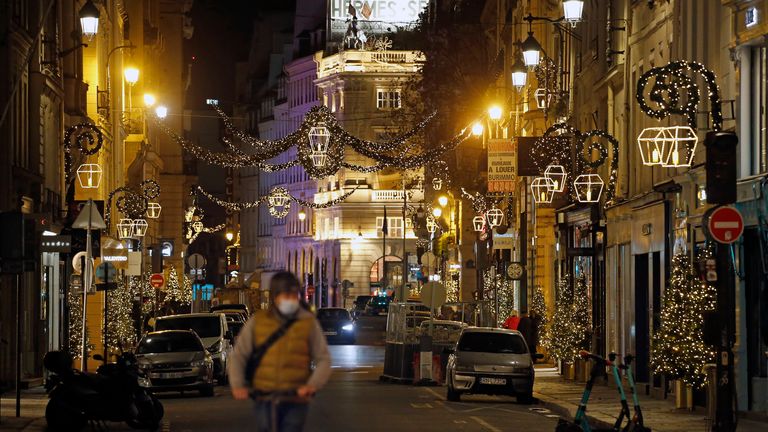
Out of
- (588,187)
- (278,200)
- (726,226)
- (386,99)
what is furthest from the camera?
(386,99)

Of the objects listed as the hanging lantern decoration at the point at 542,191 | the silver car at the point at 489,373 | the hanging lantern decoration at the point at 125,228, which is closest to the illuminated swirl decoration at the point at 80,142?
the hanging lantern decoration at the point at 542,191

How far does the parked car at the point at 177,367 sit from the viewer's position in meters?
35.3

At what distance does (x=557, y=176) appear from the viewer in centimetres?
4066

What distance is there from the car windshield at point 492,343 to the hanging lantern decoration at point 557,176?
6.67 meters

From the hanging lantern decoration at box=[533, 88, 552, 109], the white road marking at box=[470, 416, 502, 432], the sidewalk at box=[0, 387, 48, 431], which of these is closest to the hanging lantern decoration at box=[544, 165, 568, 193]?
the hanging lantern decoration at box=[533, 88, 552, 109]

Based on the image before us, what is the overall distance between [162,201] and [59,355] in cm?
7551

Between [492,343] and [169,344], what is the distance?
277 inches

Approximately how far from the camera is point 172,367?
35469mm

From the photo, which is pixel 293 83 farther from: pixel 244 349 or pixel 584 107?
pixel 244 349

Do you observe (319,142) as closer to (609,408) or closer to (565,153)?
(565,153)

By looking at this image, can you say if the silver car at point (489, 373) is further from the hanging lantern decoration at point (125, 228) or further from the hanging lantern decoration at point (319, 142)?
→ the hanging lantern decoration at point (125, 228)

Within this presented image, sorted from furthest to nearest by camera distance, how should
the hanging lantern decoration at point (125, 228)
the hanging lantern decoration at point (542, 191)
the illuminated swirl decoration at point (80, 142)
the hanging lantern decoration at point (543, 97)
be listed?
the hanging lantern decoration at point (125, 228) → the hanging lantern decoration at point (543, 97) → the illuminated swirl decoration at point (80, 142) → the hanging lantern decoration at point (542, 191)

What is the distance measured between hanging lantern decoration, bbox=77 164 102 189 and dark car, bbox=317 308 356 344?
25.2 metres

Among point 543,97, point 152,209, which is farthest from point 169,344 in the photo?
point 152,209
